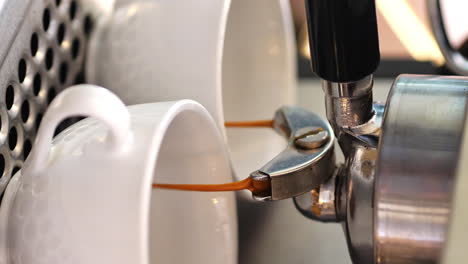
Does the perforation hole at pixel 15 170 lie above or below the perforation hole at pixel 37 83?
below

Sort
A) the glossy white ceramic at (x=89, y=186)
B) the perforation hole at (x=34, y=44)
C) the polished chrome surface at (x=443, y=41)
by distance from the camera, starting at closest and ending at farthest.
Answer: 1. the glossy white ceramic at (x=89, y=186)
2. the perforation hole at (x=34, y=44)
3. the polished chrome surface at (x=443, y=41)

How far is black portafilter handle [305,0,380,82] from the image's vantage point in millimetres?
272

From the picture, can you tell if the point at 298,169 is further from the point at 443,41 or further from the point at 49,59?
the point at 443,41

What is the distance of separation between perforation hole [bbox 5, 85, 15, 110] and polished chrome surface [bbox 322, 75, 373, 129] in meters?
0.16

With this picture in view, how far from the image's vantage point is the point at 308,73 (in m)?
0.62

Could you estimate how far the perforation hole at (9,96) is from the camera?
326 mm

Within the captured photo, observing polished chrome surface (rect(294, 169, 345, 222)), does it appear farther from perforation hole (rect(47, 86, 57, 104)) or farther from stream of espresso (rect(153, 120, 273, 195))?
perforation hole (rect(47, 86, 57, 104))

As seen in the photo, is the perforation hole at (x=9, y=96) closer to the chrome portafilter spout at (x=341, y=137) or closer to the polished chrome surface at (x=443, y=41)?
the chrome portafilter spout at (x=341, y=137)

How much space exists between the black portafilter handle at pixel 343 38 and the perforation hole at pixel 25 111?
16cm

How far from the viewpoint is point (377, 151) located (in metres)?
0.28

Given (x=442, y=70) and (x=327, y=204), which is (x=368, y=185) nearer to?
(x=327, y=204)

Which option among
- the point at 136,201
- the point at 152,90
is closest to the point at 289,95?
the point at 152,90

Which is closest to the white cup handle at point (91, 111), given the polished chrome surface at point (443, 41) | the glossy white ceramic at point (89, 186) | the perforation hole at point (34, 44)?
the glossy white ceramic at point (89, 186)

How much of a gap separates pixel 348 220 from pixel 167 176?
0.36 ft
